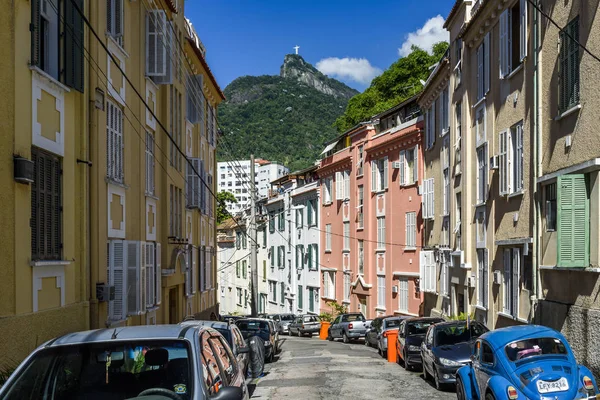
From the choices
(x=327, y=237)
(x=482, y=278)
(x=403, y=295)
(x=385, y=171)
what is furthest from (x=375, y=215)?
(x=482, y=278)

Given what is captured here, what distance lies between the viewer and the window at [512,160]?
20.6 meters

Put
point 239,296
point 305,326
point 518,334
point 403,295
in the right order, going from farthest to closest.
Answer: point 239,296
point 305,326
point 403,295
point 518,334

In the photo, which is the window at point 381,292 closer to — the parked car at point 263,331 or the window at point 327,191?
the window at point 327,191

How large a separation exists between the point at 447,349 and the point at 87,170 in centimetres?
A: 899

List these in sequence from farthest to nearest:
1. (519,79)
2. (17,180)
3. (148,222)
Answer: (148,222)
(519,79)
(17,180)

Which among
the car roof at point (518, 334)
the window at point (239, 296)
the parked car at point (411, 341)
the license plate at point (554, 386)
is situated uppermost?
the car roof at point (518, 334)

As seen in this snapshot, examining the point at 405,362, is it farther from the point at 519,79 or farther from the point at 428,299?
the point at 428,299

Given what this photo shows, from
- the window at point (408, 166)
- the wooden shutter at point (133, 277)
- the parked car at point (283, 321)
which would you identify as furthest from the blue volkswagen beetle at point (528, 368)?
the parked car at point (283, 321)

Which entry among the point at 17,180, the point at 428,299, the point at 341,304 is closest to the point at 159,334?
the point at 17,180

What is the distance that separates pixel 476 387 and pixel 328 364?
1124 cm

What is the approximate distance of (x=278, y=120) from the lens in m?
143

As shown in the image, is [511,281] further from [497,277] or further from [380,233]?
[380,233]

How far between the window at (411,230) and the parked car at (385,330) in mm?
7799

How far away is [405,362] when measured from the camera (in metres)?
22.7
